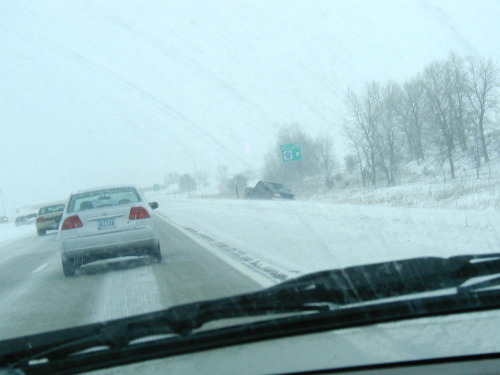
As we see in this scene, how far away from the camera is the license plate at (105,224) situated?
34.8 feet

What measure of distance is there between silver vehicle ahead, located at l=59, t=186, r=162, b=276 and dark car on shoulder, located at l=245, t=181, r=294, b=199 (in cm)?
2917

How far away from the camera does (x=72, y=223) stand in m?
10.6

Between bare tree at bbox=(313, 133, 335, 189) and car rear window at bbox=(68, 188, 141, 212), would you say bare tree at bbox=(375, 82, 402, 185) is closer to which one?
bare tree at bbox=(313, 133, 335, 189)

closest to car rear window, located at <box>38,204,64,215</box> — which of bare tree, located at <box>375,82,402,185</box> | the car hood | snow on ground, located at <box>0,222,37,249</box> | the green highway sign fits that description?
snow on ground, located at <box>0,222,37,249</box>

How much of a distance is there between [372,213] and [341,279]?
12703 millimetres

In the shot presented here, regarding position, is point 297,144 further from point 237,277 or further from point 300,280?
point 300,280

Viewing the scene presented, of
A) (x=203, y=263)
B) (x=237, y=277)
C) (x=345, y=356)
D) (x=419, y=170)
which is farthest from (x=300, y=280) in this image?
(x=419, y=170)

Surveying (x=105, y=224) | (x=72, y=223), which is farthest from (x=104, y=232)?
(x=72, y=223)

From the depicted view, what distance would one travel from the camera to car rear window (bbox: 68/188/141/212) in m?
11.1

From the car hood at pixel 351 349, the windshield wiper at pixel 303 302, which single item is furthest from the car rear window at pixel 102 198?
the car hood at pixel 351 349

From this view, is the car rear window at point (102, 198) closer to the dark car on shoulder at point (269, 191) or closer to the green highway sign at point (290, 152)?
the green highway sign at point (290, 152)

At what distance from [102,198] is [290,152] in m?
28.4

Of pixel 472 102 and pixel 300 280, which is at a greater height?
pixel 472 102

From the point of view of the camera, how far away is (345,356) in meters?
2.70
